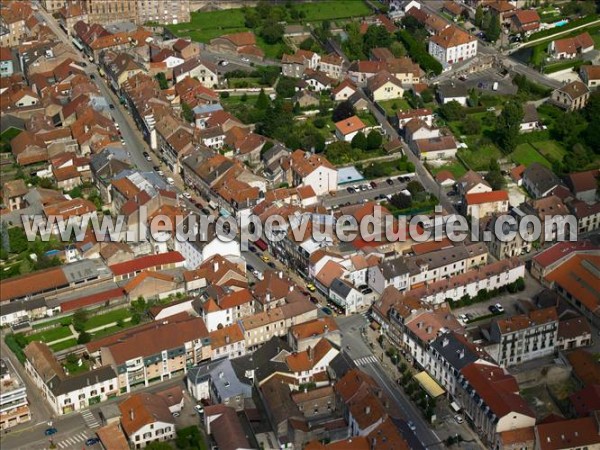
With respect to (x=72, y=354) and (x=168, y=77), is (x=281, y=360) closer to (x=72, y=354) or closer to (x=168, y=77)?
(x=72, y=354)

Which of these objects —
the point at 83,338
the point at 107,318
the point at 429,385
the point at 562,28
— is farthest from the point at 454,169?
the point at 83,338

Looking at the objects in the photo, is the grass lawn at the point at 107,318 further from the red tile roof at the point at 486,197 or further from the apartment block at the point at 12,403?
the red tile roof at the point at 486,197

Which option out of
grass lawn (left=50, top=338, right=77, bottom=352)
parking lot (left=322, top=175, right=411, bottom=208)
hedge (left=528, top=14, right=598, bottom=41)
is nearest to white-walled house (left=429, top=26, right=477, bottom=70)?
hedge (left=528, top=14, right=598, bottom=41)

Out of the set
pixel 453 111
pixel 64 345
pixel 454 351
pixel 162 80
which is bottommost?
pixel 64 345

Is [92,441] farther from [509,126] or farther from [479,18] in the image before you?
[479,18]

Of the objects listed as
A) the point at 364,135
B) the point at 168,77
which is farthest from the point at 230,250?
the point at 168,77

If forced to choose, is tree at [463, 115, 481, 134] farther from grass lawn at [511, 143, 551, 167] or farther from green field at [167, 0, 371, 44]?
green field at [167, 0, 371, 44]

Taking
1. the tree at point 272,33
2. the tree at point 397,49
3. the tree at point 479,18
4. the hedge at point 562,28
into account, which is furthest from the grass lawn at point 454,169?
the tree at point 272,33
